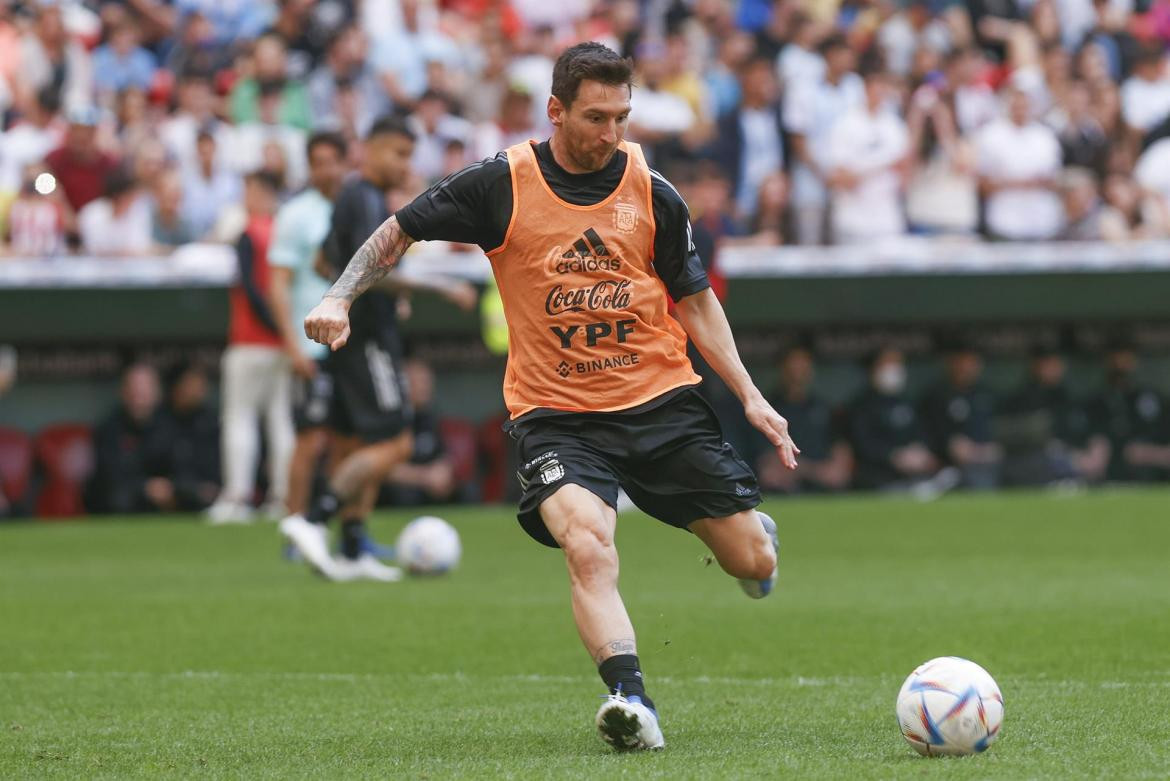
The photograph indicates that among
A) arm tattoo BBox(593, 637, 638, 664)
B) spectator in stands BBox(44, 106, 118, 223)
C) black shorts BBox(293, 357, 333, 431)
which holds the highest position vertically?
spectator in stands BBox(44, 106, 118, 223)

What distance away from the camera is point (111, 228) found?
16594 millimetres

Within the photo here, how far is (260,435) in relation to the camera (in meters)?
17.2

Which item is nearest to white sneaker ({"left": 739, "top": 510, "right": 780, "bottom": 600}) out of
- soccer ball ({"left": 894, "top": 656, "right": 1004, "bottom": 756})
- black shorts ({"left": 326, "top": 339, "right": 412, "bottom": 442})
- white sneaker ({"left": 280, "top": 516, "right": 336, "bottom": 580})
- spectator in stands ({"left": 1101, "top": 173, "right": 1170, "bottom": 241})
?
soccer ball ({"left": 894, "top": 656, "right": 1004, "bottom": 756})

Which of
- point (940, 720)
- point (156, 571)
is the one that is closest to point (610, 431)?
point (940, 720)

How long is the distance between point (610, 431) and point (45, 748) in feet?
6.72

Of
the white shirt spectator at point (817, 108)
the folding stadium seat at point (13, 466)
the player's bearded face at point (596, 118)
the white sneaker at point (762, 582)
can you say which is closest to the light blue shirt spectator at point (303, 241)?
the folding stadium seat at point (13, 466)

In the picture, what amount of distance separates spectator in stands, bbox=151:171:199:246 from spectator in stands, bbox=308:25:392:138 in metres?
1.81

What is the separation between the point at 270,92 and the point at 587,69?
12.2 m

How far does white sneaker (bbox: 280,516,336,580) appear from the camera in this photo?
36.8 ft

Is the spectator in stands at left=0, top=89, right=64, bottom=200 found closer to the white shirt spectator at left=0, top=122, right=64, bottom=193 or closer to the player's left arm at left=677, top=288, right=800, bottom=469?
the white shirt spectator at left=0, top=122, right=64, bottom=193

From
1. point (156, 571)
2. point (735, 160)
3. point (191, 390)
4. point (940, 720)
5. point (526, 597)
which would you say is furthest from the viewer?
point (735, 160)

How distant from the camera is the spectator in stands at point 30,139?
16.9 metres

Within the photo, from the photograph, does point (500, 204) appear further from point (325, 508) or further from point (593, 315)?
point (325, 508)

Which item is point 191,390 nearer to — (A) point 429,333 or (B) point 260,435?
(B) point 260,435
